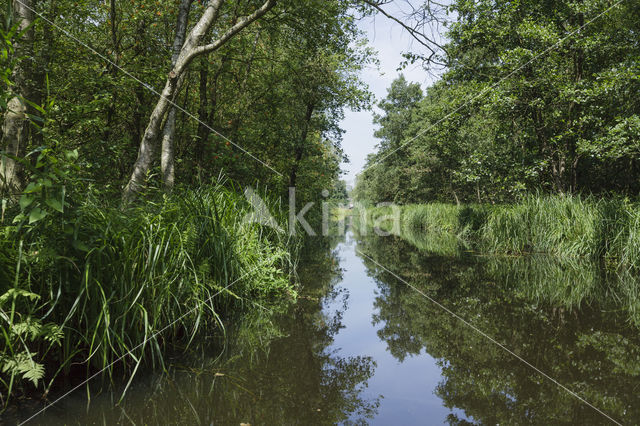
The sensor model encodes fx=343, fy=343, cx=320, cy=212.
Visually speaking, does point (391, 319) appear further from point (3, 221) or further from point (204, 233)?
point (3, 221)

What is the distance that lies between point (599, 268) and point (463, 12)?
25.0 feet

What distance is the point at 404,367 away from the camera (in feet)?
8.75

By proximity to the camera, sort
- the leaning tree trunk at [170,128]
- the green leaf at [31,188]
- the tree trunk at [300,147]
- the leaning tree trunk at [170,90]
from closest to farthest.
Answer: the green leaf at [31,188] < the leaning tree trunk at [170,90] < the leaning tree trunk at [170,128] < the tree trunk at [300,147]

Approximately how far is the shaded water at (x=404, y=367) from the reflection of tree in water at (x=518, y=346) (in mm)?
12

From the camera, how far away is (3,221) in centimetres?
209

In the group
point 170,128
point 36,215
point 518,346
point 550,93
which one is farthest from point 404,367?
point 550,93

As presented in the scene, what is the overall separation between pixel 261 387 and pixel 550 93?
9414 millimetres

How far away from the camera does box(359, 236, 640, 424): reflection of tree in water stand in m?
2.04

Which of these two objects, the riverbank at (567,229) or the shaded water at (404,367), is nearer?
the shaded water at (404,367)

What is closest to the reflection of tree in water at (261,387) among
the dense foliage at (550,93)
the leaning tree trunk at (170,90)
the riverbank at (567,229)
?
the leaning tree trunk at (170,90)

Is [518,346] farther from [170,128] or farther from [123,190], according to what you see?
[170,128]

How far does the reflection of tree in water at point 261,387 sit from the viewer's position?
1.92 m

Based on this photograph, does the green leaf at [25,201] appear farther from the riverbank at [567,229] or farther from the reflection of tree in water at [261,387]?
the riverbank at [567,229]

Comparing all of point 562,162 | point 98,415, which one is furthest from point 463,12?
point 98,415
